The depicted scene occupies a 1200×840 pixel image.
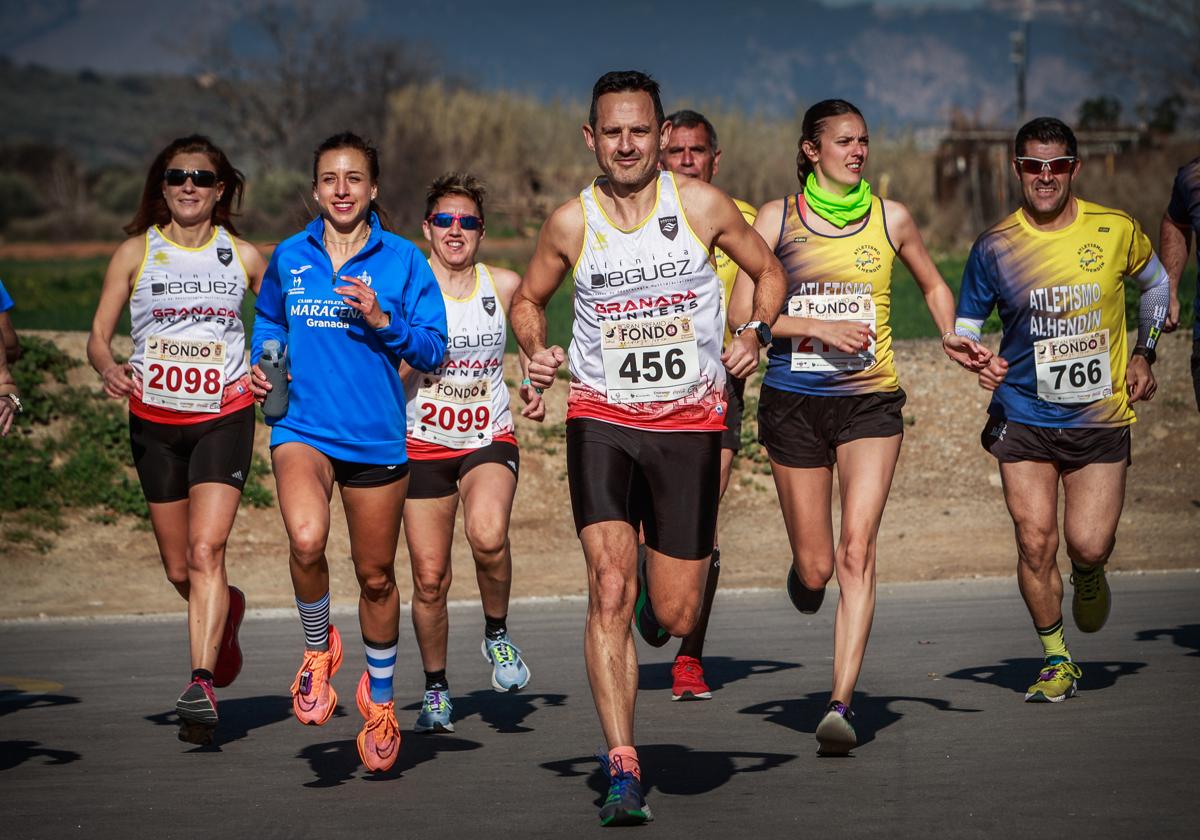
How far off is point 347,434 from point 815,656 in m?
3.82

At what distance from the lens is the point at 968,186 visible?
44844 millimetres

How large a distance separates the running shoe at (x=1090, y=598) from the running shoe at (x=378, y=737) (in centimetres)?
343

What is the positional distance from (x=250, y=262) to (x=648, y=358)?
8.79 feet

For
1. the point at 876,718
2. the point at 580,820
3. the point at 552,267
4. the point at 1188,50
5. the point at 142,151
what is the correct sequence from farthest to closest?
the point at 142,151 → the point at 1188,50 → the point at 876,718 → the point at 552,267 → the point at 580,820

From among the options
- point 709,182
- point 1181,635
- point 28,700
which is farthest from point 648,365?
point 1181,635

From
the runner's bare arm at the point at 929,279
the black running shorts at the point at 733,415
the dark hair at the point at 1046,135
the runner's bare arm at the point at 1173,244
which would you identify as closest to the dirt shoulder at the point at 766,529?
the black running shorts at the point at 733,415

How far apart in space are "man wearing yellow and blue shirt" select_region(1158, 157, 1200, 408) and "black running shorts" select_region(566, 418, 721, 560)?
3.35 metres

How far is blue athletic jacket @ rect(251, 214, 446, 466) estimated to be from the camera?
7426 millimetres

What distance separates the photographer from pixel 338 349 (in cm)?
743

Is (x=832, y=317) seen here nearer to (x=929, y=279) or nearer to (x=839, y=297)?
(x=839, y=297)

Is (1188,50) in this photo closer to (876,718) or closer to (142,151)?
(876,718)

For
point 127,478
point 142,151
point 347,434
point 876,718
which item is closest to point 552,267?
point 347,434

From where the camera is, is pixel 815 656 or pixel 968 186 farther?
pixel 968 186

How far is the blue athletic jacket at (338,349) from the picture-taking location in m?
7.43
